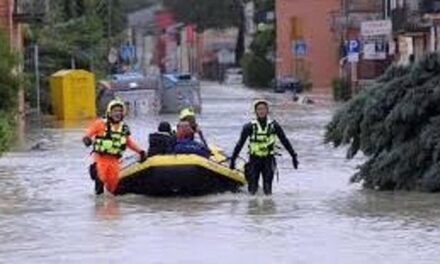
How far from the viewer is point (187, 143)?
828 inches

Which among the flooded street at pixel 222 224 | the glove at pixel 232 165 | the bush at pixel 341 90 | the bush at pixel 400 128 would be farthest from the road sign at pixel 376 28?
the glove at pixel 232 165

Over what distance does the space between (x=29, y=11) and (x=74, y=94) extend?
3.33 m

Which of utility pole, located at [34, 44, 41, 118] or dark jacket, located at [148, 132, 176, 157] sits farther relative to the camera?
utility pole, located at [34, 44, 41, 118]

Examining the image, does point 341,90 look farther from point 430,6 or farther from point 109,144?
point 109,144

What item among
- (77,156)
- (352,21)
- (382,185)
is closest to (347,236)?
(382,185)

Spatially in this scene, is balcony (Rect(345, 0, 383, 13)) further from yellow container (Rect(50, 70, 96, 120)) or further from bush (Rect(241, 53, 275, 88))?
yellow container (Rect(50, 70, 96, 120))

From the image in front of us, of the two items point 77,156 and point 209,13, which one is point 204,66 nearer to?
point 209,13

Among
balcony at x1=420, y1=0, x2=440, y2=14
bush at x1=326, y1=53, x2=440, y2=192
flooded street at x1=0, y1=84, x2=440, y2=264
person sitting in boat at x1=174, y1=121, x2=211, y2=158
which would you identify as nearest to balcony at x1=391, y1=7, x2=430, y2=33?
balcony at x1=420, y1=0, x2=440, y2=14

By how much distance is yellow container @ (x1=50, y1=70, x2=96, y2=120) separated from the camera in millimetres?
50281

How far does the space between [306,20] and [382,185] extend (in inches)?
3088

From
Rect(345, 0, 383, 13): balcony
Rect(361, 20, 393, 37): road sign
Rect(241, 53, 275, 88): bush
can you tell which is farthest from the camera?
Rect(241, 53, 275, 88): bush

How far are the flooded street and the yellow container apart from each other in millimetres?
23897

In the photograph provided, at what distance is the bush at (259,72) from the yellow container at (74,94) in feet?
179

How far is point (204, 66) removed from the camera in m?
160
